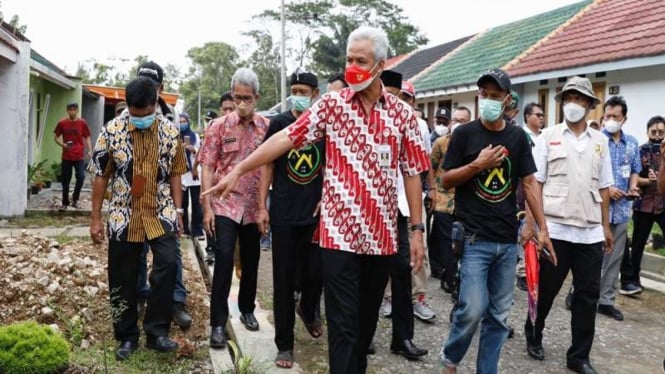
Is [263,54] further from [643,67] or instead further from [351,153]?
[351,153]

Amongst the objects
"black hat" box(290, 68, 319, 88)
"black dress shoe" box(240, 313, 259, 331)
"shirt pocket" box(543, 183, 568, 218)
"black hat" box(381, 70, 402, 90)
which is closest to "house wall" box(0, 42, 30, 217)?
"black dress shoe" box(240, 313, 259, 331)

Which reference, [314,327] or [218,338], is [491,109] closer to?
[314,327]

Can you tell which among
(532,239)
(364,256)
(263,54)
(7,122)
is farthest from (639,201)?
(263,54)

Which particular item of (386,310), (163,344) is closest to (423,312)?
(386,310)

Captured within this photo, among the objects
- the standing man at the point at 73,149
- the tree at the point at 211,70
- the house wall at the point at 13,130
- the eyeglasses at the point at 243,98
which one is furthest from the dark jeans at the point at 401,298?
the tree at the point at 211,70

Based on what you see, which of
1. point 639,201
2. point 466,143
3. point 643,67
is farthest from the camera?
point 643,67

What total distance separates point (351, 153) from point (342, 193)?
0.69 feet

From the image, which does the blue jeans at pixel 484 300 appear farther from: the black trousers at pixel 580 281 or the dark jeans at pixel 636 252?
the dark jeans at pixel 636 252

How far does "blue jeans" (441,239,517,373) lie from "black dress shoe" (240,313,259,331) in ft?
5.47

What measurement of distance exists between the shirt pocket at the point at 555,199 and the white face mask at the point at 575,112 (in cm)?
48

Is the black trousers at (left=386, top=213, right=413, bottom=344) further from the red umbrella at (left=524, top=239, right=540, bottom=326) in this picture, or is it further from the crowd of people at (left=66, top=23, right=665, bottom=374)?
the red umbrella at (left=524, top=239, right=540, bottom=326)

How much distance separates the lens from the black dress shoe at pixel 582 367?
446 centimetres

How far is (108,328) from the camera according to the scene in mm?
4922

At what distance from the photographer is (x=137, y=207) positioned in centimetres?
433
